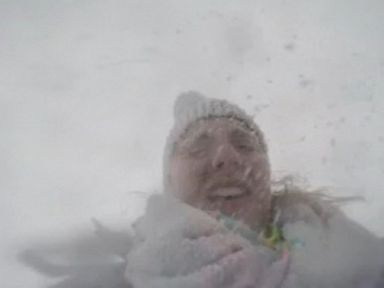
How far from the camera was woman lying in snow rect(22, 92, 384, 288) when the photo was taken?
87 cm

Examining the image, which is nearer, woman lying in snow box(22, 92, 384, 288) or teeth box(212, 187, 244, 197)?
woman lying in snow box(22, 92, 384, 288)

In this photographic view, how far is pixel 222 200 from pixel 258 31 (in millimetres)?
404

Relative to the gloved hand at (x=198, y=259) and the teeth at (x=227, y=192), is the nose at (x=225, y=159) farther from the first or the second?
the gloved hand at (x=198, y=259)

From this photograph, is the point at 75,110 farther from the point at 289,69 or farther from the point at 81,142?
the point at 289,69

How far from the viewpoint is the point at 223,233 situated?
0.90 m

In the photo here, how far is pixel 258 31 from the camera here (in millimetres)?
1338

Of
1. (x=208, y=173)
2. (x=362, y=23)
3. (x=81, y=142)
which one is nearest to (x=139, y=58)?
(x=81, y=142)

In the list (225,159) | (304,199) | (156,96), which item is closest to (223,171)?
(225,159)

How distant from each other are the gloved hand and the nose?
177mm

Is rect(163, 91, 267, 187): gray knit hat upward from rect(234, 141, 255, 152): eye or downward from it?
upward

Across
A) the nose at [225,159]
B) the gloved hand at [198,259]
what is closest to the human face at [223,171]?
the nose at [225,159]

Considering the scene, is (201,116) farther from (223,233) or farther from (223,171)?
(223,233)

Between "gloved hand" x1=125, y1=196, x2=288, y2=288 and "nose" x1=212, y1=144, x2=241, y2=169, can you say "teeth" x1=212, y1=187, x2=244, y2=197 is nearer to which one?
"nose" x1=212, y1=144, x2=241, y2=169

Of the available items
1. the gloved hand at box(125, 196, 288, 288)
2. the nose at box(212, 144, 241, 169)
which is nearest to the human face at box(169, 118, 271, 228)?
the nose at box(212, 144, 241, 169)
